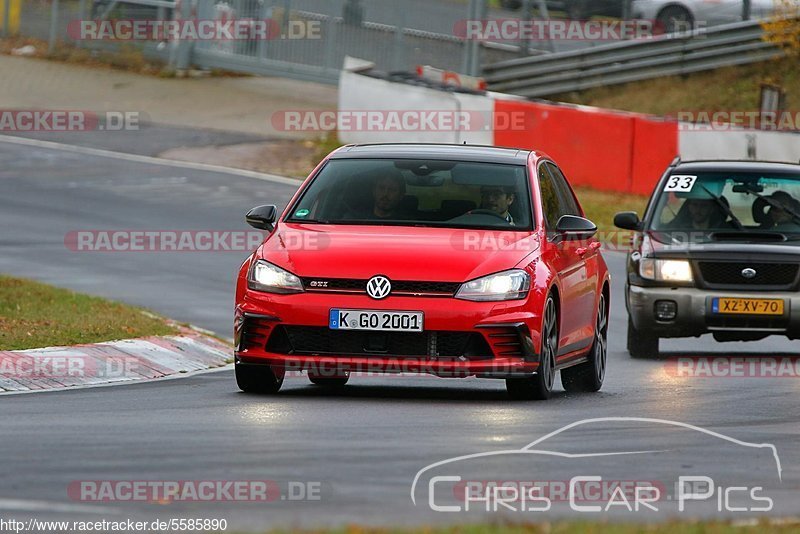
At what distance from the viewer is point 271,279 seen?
11.3 meters

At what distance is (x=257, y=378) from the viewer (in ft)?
38.3

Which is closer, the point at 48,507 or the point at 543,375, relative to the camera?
the point at 48,507

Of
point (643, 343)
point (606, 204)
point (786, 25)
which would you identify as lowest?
point (606, 204)

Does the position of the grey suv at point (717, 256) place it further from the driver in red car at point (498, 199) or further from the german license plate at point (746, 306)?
the driver in red car at point (498, 199)

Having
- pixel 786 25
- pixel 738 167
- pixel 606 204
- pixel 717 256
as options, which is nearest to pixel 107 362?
pixel 717 256

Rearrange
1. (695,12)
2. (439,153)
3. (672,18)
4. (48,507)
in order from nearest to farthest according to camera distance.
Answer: (48,507) < (439,153) < (695,12) < (672,18)

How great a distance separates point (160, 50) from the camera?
1571 inches

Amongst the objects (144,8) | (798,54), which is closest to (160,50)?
(144,8)

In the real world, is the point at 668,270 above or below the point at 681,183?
below

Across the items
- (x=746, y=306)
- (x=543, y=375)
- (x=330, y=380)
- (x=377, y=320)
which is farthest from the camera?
(x=746, y=306)

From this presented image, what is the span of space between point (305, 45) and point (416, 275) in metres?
27.7

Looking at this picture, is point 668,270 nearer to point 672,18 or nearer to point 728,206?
point 728,206

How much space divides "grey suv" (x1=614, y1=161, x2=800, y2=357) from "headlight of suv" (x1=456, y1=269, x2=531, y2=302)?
5.20 meters

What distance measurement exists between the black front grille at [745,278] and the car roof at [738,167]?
1033 millimetres
